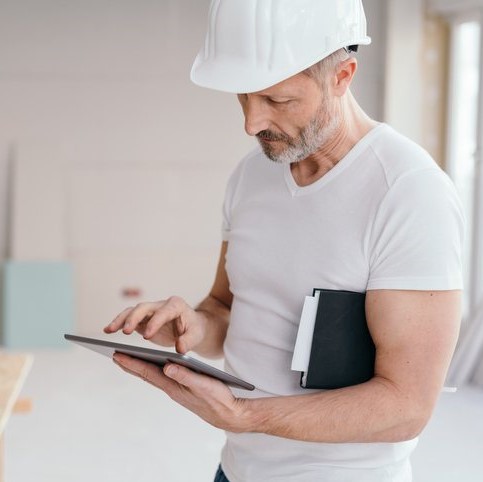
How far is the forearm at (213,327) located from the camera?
195 centimetres

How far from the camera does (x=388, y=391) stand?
1503 mm

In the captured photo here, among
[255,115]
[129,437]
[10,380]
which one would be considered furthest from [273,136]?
[129,437]

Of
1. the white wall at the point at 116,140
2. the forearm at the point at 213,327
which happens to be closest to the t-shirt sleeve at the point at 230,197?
the forearm at the point at 213,327

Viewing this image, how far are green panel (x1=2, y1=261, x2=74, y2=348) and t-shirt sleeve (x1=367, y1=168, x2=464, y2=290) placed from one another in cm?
598

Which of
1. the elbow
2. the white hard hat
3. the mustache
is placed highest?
the white hard hat

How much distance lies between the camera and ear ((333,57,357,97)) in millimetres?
1576

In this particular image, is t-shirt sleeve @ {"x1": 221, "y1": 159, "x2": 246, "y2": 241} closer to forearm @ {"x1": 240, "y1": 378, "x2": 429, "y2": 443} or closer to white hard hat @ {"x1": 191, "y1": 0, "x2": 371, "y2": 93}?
white hard hat @ {"x1": 191, "y1": 0, "x2": 371, "y2": 93}

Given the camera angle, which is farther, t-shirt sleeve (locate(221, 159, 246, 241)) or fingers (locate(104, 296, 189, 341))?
t-shirt sleeve (locate(221, 159, 246, 241))

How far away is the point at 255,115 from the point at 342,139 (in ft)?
0.53

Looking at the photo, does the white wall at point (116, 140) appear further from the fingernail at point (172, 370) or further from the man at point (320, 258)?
the fingernail at point (172, 370)

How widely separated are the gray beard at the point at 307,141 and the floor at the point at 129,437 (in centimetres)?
301

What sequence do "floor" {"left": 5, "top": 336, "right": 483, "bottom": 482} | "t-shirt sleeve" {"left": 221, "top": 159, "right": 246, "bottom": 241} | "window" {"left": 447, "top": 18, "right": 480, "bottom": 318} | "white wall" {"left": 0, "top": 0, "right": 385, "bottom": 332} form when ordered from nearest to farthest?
1. "t-shirt sleeve" {"left": 221, "top": 159, "right": 246, "bottom": 241}
2. "floor" {"left": 5, "top": 336, "right": 483, "bottom": 482}
3. "window" {"left": 447, "top": 18, "right": 480, "bottom": 318}
4. "white wall" {"left": 0, "top": 0, "right": 385, "bottom": 332}

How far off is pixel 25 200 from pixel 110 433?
2.84 m

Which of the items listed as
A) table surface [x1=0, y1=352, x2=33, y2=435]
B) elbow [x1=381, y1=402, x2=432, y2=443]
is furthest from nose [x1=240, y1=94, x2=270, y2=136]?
table surface [x1=0, y1=352, x2=33, y2=435]
